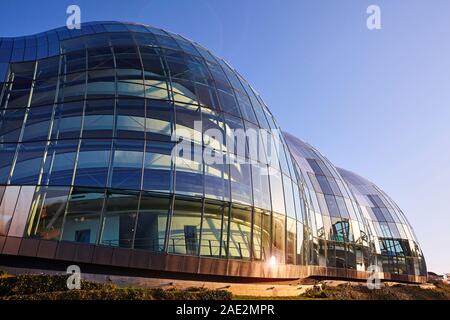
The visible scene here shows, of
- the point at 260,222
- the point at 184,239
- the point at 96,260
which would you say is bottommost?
the point at 96,260

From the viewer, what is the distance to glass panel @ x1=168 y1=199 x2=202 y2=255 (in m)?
17.5

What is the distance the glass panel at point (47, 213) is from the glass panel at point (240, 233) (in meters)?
8.06

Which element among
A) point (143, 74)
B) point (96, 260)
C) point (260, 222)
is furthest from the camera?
point (143, 74)

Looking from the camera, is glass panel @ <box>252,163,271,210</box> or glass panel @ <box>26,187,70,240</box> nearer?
glass panel @ <box>26,187,70,240</box>

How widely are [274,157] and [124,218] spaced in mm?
10817

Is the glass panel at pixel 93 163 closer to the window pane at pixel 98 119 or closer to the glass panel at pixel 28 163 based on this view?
the window pane at pixel 98 119

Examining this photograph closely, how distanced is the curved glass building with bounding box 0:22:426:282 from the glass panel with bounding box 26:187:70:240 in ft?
0.15

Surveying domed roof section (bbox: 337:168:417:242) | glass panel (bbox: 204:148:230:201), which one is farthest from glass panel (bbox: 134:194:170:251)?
domed roof section (bbox: 337:168:417:242)

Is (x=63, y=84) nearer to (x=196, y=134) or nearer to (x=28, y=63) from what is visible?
(x=28, y=63)

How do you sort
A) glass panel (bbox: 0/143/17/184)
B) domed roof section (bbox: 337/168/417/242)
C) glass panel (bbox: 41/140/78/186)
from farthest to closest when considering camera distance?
domed roof section (bbox: 337/168/417/242) < glass panel (bbox: 0/143/17/184) < glass panel (bbox: 41/140/78/186)

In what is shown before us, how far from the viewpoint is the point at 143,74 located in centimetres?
2191

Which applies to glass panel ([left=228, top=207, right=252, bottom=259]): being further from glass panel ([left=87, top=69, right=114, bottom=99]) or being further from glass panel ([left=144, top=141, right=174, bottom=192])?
glass panel ([left=87, top=69, right=114, bottom=99])

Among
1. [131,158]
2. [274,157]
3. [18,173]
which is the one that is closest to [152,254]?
[131,158]

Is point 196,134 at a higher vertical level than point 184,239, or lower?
higher
